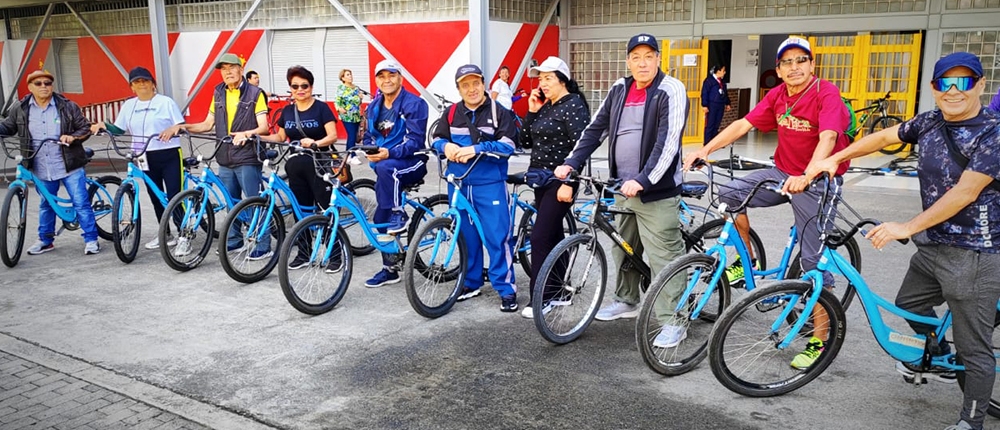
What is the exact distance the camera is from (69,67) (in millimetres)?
21234

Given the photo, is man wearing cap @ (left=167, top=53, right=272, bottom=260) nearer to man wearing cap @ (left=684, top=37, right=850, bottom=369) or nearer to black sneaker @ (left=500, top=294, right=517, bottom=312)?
black sneaker @ (left=500, top=294, right=517, bottom=312)

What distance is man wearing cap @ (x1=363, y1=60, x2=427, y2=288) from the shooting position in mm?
5773

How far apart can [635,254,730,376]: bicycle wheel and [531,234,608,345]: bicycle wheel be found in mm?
420

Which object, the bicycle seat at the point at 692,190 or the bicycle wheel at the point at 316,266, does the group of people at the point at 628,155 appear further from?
the bicycle wheel at the point at 316,266

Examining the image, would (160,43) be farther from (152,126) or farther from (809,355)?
(809,355)

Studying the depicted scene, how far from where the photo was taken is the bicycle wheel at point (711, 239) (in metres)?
4.79

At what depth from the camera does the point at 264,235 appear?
5988 mm

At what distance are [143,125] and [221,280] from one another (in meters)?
1.74

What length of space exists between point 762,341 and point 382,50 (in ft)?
39.8

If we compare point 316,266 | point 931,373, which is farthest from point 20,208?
point 931,373

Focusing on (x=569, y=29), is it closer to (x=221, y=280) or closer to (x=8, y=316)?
(x=221, y=280)

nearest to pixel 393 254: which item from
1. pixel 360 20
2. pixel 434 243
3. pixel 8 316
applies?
pixel 434 243

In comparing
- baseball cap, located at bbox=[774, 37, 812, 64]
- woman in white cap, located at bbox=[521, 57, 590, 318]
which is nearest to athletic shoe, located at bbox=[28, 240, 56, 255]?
woman in white cap, located at bbox=[521, 57, 590, 318]

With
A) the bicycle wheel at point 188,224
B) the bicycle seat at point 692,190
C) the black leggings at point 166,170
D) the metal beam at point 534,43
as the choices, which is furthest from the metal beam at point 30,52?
the bicycle seat at point 692,190
